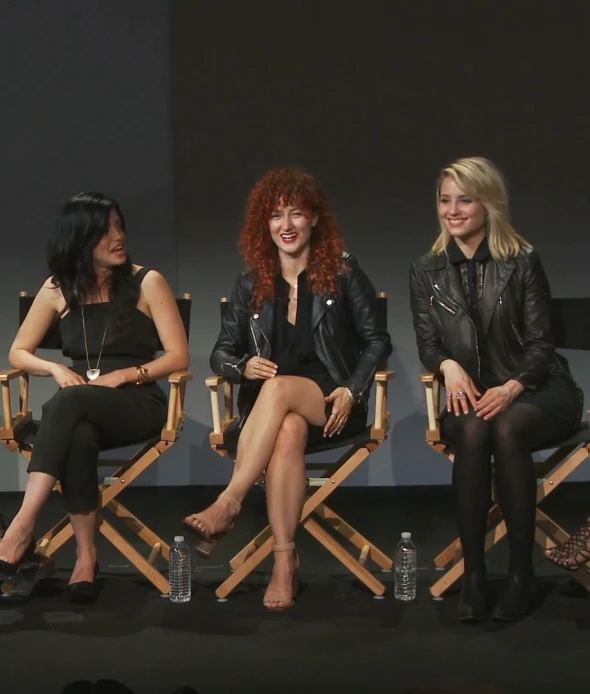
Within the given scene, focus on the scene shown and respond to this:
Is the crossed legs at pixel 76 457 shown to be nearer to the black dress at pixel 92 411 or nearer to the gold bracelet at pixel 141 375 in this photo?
the black dress at pixel 92 411

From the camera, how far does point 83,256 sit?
369 cm

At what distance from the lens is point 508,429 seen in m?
3.13

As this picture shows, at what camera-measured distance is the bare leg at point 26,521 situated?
315 centimetres

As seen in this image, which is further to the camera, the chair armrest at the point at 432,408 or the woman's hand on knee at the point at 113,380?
the woman's hand on knee at the point at 113,380

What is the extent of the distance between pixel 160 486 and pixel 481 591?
235cm

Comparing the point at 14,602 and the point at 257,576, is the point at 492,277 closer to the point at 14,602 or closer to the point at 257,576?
the point at 257,576

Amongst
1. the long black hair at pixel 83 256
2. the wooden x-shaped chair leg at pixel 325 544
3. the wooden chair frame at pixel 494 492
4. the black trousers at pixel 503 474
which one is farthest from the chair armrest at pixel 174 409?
the black trousers at pixel 503 474

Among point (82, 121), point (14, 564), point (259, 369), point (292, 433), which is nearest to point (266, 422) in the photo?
point (292, 433)

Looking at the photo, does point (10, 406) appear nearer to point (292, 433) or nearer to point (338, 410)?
point (292, 433)

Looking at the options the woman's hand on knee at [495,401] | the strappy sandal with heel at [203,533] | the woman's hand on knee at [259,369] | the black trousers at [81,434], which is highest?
the woman's hand on knee at [259,369]

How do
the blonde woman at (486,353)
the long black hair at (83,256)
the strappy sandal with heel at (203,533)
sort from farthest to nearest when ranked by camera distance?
the long black hair at (83,256) < the blonde woman at (486,353) < the strappy sandal with heel at (203,533)

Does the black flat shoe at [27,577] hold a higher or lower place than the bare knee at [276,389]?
lower

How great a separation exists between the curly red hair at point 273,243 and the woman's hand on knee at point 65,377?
2.36 feet

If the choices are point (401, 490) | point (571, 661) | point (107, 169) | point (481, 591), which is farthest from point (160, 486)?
point (571, 661)
